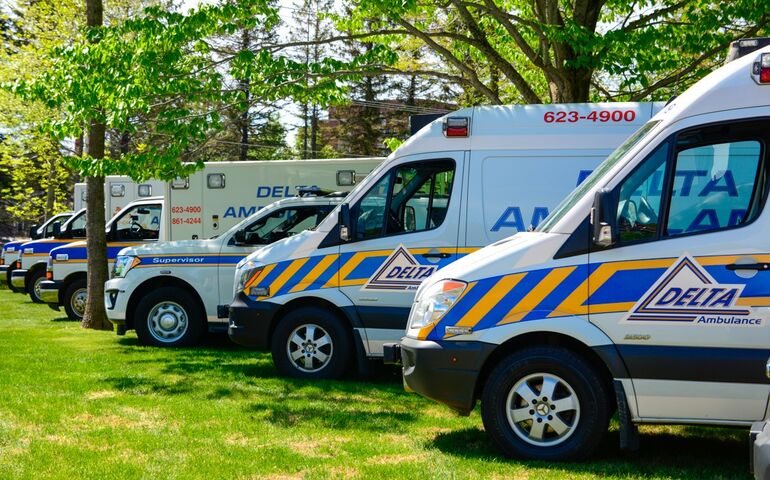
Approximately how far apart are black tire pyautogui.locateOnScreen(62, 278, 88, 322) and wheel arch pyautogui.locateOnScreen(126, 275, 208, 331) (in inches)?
186

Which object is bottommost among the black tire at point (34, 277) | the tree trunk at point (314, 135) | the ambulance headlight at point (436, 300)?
Answer: the black tire at point (34, 277)

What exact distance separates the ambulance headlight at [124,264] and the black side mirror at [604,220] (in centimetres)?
815

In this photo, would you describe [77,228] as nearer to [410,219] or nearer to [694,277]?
[410,219]

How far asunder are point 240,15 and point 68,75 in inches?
88.5

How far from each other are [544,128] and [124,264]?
6726 millimetres

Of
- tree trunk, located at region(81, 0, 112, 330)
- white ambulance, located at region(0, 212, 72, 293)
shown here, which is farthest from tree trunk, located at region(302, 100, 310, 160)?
tree trunk, located at region(81, 0, 112, 330)

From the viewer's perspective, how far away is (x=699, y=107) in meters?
5.96

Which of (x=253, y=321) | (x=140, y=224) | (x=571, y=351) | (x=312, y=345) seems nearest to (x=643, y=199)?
(x=571, y=351)

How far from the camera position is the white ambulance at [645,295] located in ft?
19.0

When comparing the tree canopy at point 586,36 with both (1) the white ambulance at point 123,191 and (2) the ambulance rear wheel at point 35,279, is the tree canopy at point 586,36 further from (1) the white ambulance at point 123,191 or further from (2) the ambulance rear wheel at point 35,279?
(2) the ambulance rear wheel at point 35,279

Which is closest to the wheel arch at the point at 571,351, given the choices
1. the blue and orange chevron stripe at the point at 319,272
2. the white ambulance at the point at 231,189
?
the blue and orange chevron stripe at the point at 319,272

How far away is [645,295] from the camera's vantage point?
5918mm

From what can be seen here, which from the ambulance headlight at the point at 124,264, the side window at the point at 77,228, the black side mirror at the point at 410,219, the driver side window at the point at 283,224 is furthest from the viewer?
the side window at the point at 77,228

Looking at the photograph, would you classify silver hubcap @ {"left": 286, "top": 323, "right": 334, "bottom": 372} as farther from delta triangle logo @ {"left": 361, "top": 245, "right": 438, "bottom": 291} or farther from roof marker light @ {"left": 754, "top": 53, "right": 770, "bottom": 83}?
roof marker light @ {"left": 754, "top": 53, "right": 770, "bottom": 83}
